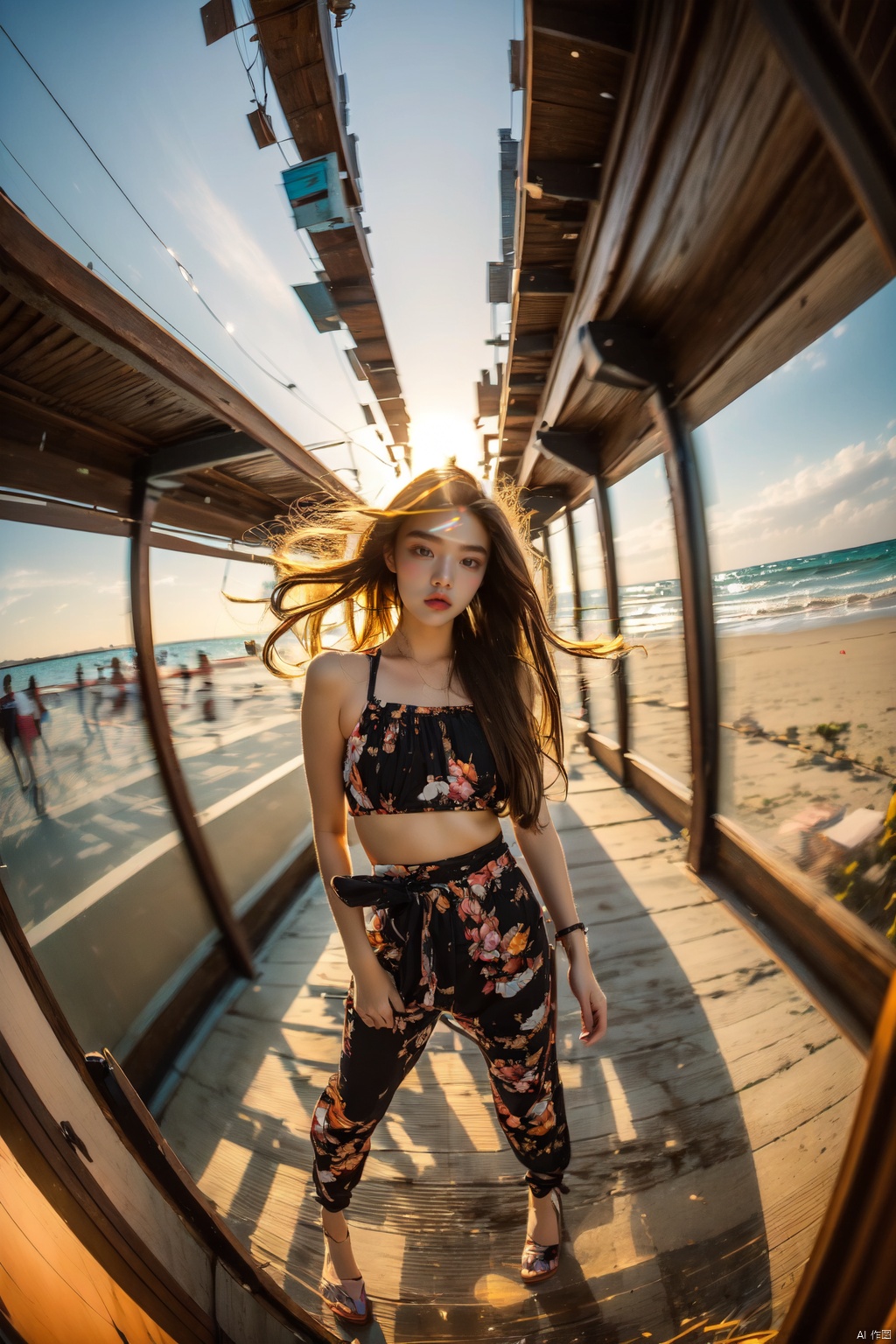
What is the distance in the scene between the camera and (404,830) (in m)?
0.87

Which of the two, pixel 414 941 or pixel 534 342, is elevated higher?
pixel 534 342

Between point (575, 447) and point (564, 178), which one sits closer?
point (564, 178)

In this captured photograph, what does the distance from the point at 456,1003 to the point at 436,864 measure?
27 cm

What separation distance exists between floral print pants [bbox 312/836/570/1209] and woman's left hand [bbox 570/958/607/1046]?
6 cm


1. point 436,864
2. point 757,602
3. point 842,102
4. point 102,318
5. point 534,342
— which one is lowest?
point 436,864

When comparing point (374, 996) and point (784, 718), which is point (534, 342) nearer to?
point (784, 718)

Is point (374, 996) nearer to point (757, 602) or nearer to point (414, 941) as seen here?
point (414, 941)

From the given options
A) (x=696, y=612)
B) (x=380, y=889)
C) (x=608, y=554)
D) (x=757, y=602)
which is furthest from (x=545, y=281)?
(x=380, y=889)

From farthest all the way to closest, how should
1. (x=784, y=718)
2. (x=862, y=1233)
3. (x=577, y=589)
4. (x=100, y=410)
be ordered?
(x=577, y=589), (x=784, y=718), (x=100, y=410), (x=862, y=1233)

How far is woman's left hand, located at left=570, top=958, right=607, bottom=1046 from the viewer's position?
0.90 meters

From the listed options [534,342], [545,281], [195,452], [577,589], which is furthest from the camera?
[577,589]

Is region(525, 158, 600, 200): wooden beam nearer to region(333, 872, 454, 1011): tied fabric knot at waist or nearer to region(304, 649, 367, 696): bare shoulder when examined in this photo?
region(304, 649, 367, 696): bare shoulder

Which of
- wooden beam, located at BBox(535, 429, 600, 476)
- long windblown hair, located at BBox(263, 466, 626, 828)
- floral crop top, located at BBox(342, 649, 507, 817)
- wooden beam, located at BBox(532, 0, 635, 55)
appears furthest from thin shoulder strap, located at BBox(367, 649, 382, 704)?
wooden beam, located at BBox(535, 429, 600, 476)

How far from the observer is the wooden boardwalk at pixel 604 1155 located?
89 centimetres
